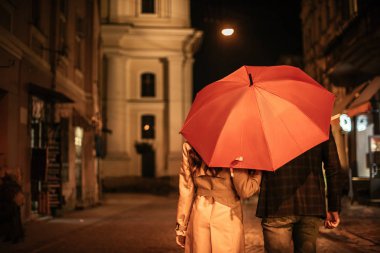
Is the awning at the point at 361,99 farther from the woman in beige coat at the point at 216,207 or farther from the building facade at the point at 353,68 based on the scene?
the woman in beige coat at the point at 216,207

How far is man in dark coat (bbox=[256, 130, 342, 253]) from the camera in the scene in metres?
4.21

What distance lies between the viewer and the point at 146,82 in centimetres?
4191

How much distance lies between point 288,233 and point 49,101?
12229 mm

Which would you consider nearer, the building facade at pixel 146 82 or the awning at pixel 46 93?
the awning at pixel 46 93

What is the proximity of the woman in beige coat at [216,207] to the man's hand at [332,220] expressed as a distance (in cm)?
81

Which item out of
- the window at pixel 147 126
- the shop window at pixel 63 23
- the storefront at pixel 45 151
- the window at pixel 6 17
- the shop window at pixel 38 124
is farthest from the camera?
the window at pixel 147 126

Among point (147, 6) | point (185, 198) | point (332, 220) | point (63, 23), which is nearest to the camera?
point (185, 198)

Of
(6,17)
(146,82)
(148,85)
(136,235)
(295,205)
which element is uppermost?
(146,82)

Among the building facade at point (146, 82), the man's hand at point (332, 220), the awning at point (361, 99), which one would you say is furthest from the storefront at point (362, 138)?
the building facade at point (146, 82)

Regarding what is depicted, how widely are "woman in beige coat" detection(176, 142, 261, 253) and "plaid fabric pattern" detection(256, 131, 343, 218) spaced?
31cm

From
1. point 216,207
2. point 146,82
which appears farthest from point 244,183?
point 146,82

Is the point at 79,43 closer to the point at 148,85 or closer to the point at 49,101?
the point at 49,101

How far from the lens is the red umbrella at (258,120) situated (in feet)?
13.0

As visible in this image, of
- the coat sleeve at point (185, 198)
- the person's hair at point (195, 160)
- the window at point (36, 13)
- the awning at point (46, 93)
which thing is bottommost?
the coat sleeve at point (185, 198)
